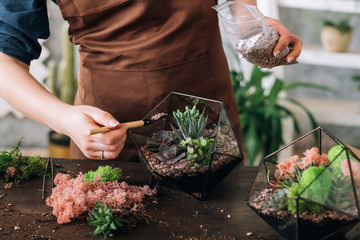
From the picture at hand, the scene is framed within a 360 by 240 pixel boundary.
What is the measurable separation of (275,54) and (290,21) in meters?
2.03

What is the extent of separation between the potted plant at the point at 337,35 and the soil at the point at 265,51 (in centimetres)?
155

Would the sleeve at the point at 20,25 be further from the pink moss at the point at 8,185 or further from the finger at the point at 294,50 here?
the finger at the point at 294,50

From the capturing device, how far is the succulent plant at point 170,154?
3.19 feet

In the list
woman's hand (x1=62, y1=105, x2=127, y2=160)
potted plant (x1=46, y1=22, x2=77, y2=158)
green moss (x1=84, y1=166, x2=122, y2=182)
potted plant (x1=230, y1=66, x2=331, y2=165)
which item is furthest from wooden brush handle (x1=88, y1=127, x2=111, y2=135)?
potted plant (x1=46, y1=22, x2=77, y2=158)

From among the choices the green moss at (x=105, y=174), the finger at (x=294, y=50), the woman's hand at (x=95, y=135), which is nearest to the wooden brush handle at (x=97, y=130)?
the woman's hand at (x=95, y=135)

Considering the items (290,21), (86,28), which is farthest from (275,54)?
(290,21)

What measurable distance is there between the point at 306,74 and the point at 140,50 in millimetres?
2173

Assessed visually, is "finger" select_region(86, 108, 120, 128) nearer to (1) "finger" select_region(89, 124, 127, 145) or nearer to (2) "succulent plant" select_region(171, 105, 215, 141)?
(1) "finger" select_region(89, 124, 127, 145)

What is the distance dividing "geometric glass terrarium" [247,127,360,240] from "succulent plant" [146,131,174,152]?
24 cm

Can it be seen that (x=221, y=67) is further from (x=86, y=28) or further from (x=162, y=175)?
(x=162, y=175)

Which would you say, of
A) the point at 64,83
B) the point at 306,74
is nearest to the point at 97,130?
the point at 64,83

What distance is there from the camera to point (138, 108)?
1.38m

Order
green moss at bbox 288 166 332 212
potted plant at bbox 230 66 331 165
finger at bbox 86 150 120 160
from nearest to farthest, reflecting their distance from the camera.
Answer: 1. green moss at bbox 288 166 332 212
2. finger at bbox 86 150 120 160
3. potted plant at bbox 230 66 331 165

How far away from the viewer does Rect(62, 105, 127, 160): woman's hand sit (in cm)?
103
